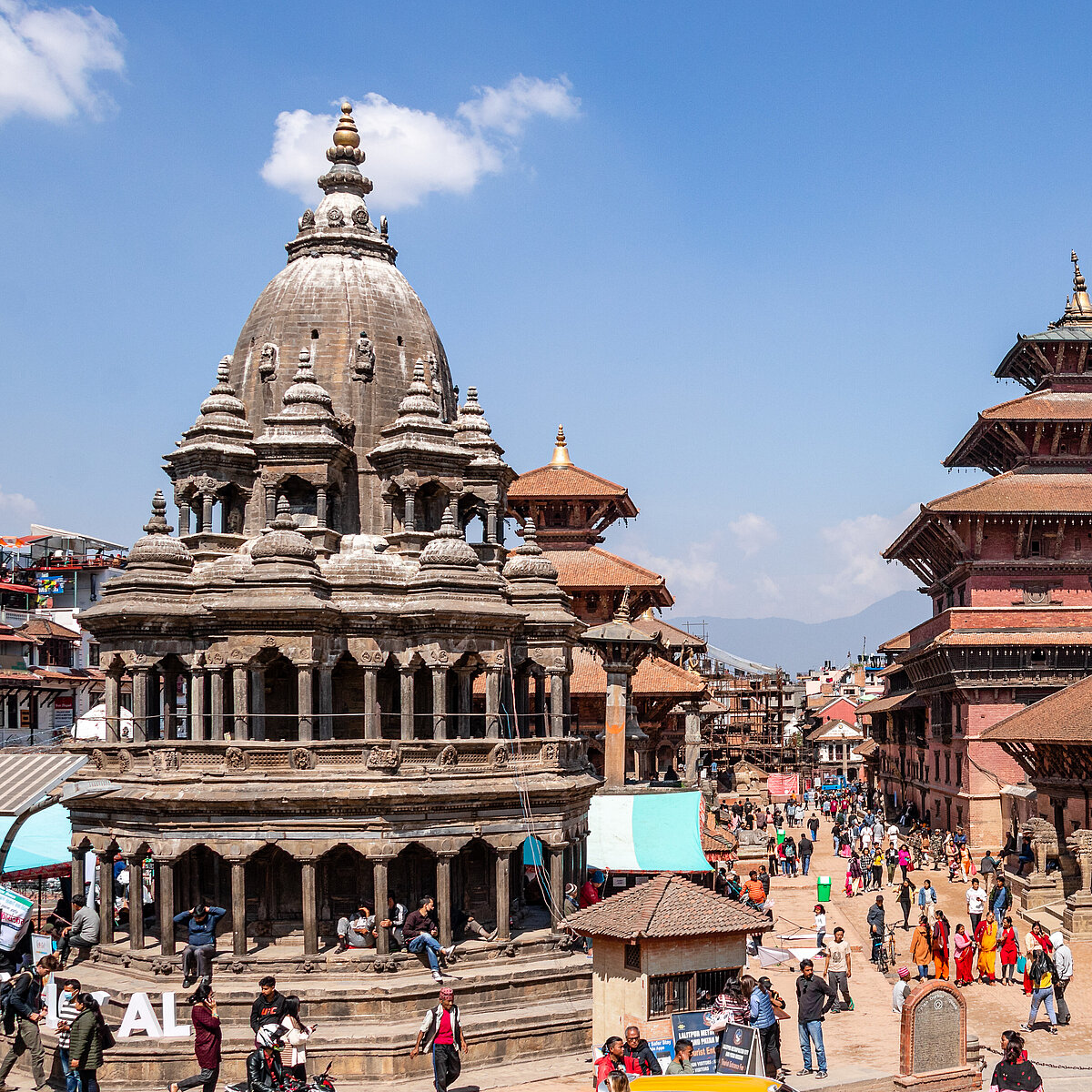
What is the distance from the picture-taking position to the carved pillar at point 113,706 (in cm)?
2981

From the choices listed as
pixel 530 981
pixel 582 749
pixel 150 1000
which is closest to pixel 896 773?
pixel 582 749

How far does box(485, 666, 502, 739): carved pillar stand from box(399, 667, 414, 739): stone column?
1650 mm

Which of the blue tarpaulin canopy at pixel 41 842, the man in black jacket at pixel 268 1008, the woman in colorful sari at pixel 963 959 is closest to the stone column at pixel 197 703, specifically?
the blue tarpaulin canopy at pixel 41 842

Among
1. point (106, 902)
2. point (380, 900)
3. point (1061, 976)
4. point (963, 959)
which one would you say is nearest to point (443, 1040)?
point (380, 900)

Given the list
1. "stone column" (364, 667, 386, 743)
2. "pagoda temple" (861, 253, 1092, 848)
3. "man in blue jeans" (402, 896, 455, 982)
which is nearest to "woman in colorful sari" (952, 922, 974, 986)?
"man in blue jeans" (402, 896, 455, 982)

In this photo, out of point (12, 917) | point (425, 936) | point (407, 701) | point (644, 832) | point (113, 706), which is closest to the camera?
point (12, 917)

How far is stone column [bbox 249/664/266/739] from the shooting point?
1111 inches

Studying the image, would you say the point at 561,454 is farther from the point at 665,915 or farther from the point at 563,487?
the point at 665,915

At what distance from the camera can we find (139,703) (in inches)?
1148

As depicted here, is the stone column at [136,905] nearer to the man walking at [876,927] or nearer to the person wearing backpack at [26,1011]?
the person wearing backpack at [26,1011]

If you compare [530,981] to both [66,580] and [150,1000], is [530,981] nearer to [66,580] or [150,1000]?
[150,1000]

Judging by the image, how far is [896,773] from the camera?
243ft

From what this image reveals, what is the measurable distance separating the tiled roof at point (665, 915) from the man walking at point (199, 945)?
334 inches

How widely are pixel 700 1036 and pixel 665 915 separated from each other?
1899 millimetres
